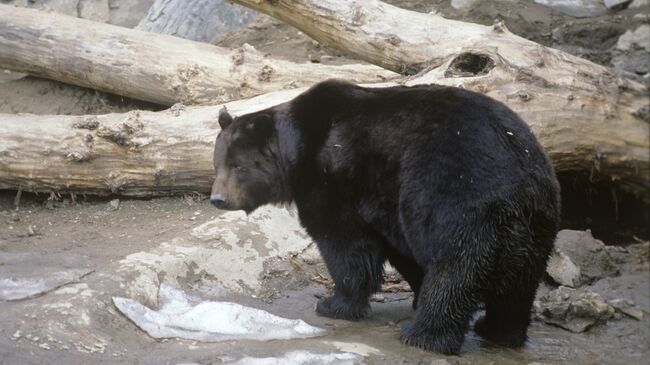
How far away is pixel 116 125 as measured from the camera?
8078mm

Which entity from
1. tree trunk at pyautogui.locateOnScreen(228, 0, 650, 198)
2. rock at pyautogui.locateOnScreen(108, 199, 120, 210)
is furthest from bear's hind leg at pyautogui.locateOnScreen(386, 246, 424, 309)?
rock at pyautogui.locateOnScreen(108, 199, 120, 210)

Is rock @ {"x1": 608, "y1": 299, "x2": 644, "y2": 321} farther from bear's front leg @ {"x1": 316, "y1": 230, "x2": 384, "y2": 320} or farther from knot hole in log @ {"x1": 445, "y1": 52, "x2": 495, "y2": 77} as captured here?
knot hole in log @ {"x1": 445, "y1": 52, "x2": 495, "y2": 77}

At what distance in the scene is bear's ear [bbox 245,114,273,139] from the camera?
6359 mm

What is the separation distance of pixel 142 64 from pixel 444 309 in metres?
5.10

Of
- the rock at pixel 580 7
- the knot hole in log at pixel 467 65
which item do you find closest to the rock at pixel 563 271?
the knot hole in log at pixel 467 65

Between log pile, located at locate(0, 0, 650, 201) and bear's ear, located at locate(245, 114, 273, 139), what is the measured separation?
1609 millimetres

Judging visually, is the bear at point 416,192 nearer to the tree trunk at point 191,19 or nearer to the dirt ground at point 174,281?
the dirt ground at point 174,281

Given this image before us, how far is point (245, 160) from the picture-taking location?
6438 mm

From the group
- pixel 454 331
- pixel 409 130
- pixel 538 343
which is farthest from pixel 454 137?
pixel 538 343

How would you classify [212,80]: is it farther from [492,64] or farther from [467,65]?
[492,64]

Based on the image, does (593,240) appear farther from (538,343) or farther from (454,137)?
(454,137)

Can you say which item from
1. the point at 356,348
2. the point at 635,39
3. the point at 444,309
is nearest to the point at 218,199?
the point at 356,348

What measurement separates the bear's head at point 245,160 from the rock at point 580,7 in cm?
714

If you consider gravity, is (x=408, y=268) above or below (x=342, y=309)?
→ above
